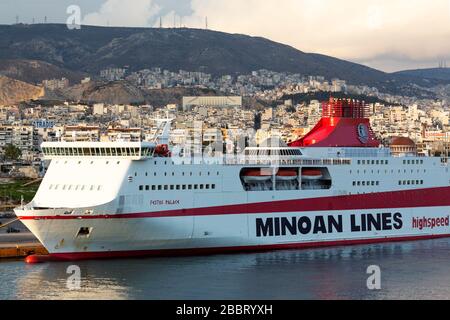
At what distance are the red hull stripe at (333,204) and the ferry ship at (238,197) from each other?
34 mm

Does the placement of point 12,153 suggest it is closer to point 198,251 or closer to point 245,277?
point 198,251

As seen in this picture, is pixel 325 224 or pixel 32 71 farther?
pixel 32 71

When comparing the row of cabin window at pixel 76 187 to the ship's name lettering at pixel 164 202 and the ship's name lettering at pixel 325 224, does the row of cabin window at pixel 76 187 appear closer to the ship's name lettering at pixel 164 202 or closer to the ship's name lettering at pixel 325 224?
the ship's name lettering at pixel 164 202

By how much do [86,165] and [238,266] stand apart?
18.3 feet

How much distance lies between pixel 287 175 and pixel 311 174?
1009 mm

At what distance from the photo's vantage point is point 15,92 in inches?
6594

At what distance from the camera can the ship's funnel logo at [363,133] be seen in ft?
116

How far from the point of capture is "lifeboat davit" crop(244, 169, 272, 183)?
104 feet

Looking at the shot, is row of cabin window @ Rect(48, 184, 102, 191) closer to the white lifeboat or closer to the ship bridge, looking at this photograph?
the ship bridge

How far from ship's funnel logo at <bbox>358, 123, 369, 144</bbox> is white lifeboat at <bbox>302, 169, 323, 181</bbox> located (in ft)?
9.25

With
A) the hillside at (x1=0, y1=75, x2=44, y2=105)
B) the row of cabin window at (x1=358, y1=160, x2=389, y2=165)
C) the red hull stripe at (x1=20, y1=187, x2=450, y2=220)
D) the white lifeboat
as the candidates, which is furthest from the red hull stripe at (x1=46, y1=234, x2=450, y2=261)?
the hillside at (x1=0, y1=75, x2=44, y2=105)

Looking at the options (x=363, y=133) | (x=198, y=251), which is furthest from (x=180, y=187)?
(x=363, y=133)
